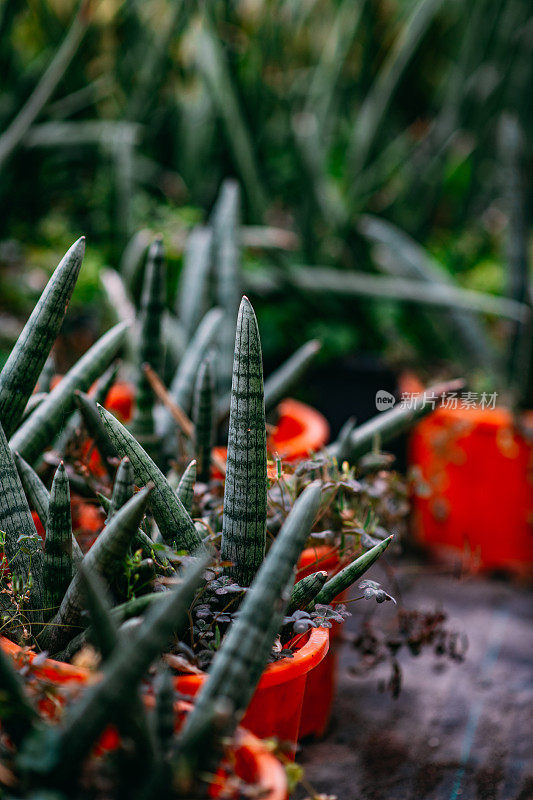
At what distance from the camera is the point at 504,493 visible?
77.5 inches

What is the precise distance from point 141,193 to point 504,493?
1612mm

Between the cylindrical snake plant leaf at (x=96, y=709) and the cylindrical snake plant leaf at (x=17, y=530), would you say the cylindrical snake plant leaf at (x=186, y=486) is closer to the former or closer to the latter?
the cylindrical snake plant leaf at (x=17, y=530)

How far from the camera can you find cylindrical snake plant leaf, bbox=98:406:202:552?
822mm

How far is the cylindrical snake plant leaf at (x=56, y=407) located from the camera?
3.27ft

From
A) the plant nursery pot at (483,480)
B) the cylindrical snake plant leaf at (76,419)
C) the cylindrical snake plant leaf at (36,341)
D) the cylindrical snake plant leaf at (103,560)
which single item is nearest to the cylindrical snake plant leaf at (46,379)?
the cylindrical snake plant leaf at (76,419)

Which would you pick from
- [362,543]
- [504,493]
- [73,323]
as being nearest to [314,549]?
[362,543]

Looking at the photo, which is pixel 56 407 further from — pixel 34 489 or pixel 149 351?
pixel 149 351

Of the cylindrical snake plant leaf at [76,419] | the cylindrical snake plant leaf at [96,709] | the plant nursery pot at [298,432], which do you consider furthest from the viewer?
the plant nursery pot at [298,432]

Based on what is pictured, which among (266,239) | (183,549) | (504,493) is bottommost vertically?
(504,493)

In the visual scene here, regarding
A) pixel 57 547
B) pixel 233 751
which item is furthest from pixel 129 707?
pixel 57 547

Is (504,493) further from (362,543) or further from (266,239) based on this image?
(362,543)

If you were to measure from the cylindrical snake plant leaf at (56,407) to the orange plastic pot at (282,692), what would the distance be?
418 millimetres

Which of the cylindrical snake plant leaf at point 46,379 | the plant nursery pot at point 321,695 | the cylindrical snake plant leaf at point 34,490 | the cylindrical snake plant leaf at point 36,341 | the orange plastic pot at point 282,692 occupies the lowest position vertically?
the plant nursery pot at point 321,695

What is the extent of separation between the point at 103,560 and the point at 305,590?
0.24 metres
